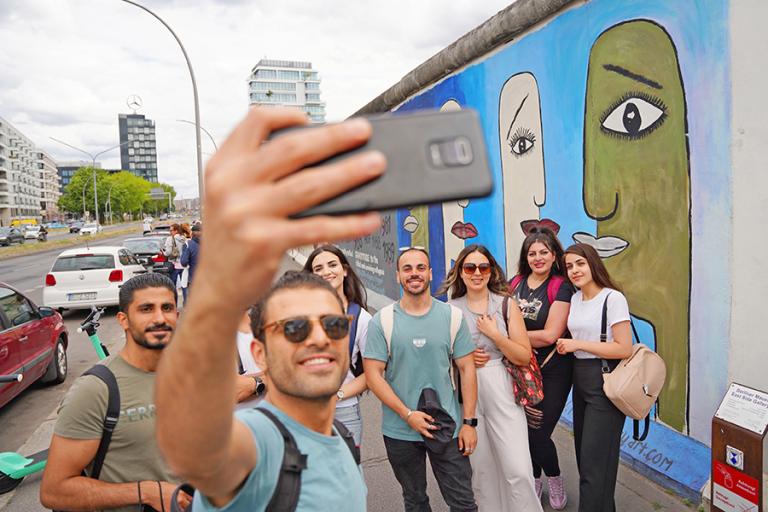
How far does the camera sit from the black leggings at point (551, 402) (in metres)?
3.83

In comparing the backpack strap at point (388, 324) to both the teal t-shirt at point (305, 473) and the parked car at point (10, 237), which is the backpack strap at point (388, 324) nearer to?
the teal t-shirt at point (305, 473)

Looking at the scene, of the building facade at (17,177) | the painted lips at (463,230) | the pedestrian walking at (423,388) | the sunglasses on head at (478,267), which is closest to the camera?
the pedestrian walking at (423,388)

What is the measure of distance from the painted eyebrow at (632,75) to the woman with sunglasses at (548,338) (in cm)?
141

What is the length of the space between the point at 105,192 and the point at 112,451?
109 metres

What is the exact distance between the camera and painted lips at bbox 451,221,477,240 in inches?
283

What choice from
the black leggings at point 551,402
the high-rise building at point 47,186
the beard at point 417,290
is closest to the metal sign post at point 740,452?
the black leggings at point 551,402

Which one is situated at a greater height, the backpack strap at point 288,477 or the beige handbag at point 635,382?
the backpack strap at point 288,477

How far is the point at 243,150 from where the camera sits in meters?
0.75

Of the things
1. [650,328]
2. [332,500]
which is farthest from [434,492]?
[332,500]

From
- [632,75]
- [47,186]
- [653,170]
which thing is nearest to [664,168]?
[653,170]

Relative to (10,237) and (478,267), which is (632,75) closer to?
(478,267)

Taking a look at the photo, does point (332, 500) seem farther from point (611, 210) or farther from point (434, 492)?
point (611, 210)

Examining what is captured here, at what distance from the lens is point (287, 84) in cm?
12838

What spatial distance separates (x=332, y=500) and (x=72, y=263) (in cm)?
1227
